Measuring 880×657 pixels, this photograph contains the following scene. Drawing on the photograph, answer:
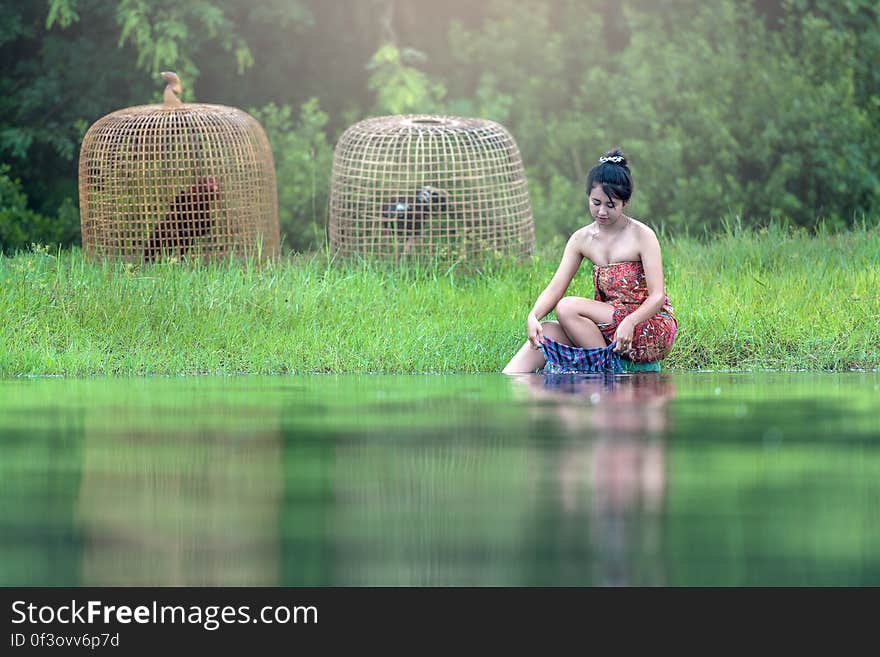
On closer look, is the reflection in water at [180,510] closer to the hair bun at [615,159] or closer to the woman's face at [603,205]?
the woman's face at [603,205]

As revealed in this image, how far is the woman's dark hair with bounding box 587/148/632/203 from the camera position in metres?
7.17

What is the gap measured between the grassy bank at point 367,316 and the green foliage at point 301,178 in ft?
8.60

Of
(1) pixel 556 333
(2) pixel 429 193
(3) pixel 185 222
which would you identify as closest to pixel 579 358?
(1) pixel 556 333

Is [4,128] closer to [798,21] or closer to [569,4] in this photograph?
[569,4]

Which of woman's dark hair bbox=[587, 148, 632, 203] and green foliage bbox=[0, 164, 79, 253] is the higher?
woman's dark hair bbox=[587, 148, 632, 203]

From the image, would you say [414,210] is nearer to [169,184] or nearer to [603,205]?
[169,184]

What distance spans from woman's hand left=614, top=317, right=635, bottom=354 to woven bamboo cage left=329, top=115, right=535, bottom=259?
330 cm

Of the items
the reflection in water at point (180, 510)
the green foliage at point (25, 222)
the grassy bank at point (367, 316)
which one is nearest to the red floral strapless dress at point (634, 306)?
the grassy bank at point (367, 316)

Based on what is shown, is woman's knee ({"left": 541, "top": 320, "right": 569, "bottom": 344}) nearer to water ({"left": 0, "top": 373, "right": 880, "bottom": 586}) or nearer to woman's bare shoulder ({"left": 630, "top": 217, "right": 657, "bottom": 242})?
water ({"left": 0, "top": 373, "right": 880, "bottom": 586})

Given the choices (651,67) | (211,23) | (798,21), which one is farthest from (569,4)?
(211,23)

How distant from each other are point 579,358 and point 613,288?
1.31 ft

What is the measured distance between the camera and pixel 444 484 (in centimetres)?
486

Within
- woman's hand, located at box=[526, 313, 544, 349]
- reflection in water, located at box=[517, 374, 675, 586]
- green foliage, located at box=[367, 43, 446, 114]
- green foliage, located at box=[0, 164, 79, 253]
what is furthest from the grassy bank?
green foliage, located at box=[367, 43, 446, 114]

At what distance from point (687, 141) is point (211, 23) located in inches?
170
